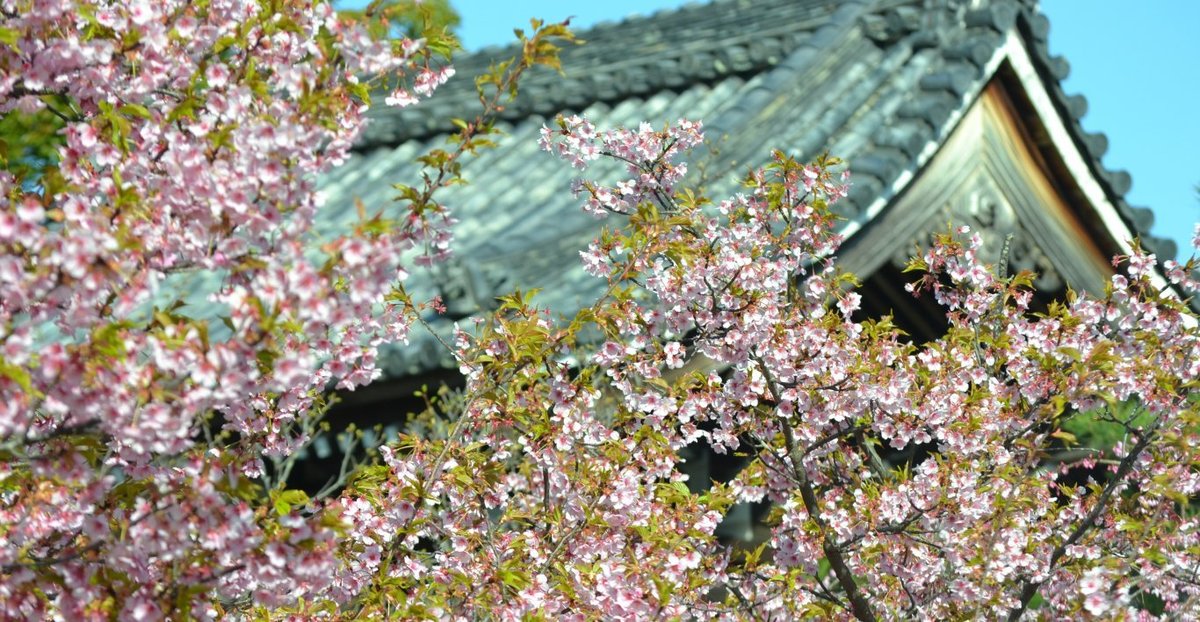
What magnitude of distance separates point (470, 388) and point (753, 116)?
4.23 m

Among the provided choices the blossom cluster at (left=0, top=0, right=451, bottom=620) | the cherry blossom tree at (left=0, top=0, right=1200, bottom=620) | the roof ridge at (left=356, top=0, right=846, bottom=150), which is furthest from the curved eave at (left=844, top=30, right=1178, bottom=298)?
the blossom cluster at (left=0, top=0, right=451, bottom=620)

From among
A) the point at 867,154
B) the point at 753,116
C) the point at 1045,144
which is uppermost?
the point at 753,116

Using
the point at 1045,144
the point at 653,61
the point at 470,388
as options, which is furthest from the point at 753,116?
the point at 470,388

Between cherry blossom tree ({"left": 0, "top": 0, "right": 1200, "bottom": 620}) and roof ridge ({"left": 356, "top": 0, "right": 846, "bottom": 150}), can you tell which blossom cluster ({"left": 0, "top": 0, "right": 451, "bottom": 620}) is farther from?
roof ridge ({"left": 356, "top": 0, "right": 846, "bottom": 150})

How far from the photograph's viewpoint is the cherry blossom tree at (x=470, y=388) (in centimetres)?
264

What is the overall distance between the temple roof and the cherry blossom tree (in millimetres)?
1844

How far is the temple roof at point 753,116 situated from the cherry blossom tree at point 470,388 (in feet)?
6.05

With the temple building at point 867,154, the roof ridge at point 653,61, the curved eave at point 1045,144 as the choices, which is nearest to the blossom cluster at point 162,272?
the temple building at point 867,154

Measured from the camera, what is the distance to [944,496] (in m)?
4.27

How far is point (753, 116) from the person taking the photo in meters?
7.93

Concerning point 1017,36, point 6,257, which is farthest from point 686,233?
point 1017,36

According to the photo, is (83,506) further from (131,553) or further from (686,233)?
(686,233)

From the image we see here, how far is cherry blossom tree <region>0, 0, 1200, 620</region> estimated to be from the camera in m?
2.64

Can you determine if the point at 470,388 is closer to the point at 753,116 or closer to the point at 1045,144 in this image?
the point at 753,116
